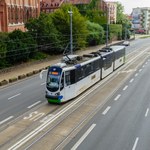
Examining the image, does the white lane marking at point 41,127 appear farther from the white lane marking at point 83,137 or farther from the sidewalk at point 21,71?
the sidewalk at point 21,71

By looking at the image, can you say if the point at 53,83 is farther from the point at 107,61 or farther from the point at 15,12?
the point at 15,12

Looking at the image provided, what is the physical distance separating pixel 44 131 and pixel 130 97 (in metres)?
12.4

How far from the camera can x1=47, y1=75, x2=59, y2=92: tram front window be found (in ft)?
87.4

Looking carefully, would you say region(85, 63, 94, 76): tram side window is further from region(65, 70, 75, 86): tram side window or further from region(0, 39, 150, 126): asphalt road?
region(0, 39, 150, 126): asphalt road

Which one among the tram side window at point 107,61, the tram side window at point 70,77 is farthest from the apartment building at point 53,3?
the tram side window at point 70,77

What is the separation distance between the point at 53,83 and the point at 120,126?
7.73 m

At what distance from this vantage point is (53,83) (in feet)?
88.1

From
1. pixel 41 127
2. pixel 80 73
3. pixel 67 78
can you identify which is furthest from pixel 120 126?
pixel 80 73

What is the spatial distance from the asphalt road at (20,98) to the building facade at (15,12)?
90.0ft

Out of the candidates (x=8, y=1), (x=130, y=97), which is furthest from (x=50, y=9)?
(x=130, y=97)

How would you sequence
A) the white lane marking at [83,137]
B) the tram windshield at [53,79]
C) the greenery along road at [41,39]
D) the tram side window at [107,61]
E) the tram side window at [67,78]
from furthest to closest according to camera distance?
1. the greenery along road at [41,39]
2. the tram side window at [107,61]
3. the tram side window at [67,78]
4. the tram windshield at [53,79]
5. the white lane marking at [83,137]

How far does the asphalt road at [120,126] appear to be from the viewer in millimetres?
18516

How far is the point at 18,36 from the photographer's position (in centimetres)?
4994

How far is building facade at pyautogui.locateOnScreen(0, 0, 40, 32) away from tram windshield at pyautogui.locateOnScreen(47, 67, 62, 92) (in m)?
38.7
